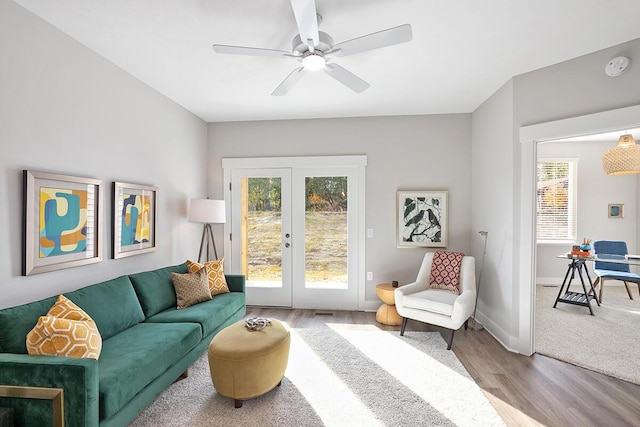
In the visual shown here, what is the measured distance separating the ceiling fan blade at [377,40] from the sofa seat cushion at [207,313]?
238 cm

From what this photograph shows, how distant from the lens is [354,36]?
2.36 metres

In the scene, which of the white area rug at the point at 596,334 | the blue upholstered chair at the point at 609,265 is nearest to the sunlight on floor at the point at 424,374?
the white area rug at the point at 596,334

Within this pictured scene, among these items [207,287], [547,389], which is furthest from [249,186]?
[547,389]

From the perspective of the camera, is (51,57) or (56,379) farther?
(51,57)

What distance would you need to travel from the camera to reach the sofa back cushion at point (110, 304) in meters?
2.20

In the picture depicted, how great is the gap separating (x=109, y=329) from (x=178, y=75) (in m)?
2.30

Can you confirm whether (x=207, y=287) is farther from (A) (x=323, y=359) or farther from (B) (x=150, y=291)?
(A) (x=323, y=359)

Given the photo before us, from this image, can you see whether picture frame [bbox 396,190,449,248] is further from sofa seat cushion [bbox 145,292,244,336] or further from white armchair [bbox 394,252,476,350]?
sofa seat cushion [bbox 145,292,244,336]

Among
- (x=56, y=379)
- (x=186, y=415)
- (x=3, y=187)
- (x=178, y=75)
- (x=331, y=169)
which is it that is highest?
(x=178, y=75)

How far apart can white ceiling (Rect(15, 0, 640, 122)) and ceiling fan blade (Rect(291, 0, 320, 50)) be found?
0.22 metres

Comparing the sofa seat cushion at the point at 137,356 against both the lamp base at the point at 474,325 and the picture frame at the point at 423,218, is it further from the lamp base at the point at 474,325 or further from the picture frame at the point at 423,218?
the lamp base at the point at 474,325

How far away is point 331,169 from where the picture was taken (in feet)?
14.2

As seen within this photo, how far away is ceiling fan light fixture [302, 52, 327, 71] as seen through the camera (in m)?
2.18

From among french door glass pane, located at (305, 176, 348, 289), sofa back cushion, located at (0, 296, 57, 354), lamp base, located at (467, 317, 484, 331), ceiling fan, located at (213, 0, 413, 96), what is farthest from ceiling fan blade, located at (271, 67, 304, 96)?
lamp base, located at (467, 317, 484, 331)
